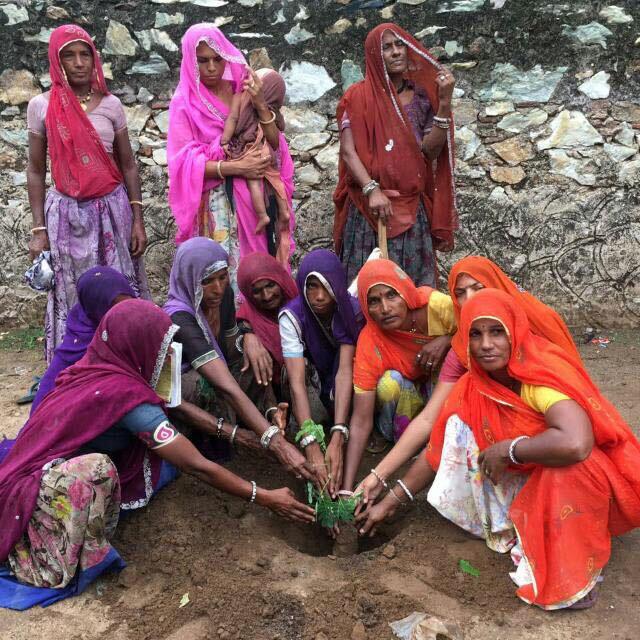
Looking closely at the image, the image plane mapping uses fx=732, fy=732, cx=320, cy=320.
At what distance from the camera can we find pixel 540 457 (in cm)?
243

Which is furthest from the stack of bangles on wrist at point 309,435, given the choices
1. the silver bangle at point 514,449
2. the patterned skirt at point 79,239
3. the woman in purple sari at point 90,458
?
the patterned skirt at point 79,239

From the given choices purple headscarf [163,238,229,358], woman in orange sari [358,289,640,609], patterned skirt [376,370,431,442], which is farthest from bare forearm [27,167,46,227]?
woman in orange sari [358,289,640,609]

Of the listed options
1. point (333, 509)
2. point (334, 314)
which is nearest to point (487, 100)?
point (334, 314)

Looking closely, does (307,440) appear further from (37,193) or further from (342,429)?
(37,193)

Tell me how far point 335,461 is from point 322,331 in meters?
0.68

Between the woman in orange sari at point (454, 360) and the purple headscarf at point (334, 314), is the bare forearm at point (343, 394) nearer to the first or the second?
the purple headscarf at point (334, 314)

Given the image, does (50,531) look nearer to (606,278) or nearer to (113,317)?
(113,317)

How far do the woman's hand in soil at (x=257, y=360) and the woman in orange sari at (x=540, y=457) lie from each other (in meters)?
1.07

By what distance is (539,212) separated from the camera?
4.98m

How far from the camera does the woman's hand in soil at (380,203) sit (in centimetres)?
393

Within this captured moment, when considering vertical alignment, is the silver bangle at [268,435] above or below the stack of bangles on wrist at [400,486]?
above

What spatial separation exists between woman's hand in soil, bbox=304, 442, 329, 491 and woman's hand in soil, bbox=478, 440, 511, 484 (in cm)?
70

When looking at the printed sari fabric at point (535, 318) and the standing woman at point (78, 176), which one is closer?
the printed sari fabric at point (535, 318)

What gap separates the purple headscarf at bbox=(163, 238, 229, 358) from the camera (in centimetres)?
338
